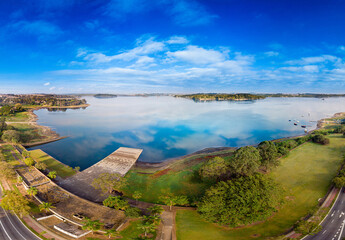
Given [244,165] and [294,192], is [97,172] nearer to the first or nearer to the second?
[244,165]

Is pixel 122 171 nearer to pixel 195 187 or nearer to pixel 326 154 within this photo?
pixel 195 187

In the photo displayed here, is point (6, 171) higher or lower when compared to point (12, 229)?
higher

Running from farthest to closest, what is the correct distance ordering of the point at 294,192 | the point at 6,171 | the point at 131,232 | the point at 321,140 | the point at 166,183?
1. the point at 321,140
2. the point at 166,183
3. the point at 6,171
4. the point at 294,192
5. the point at 131,232

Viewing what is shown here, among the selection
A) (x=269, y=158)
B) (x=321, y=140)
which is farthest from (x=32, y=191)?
(x=321, y=140)

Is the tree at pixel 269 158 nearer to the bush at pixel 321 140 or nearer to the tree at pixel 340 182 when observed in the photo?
the tree at pixel 340 182

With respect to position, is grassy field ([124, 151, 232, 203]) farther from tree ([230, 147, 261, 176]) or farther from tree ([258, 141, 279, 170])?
tree ([258, 141, 279, 170])

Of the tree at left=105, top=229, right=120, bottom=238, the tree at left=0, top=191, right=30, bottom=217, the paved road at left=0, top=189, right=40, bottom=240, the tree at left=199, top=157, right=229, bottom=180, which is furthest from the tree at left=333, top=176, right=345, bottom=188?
the tree at left=0, top=191, right=30, bottom=217
